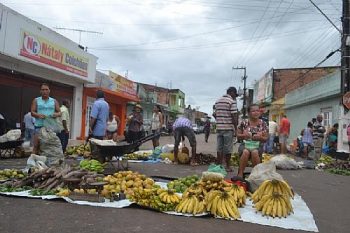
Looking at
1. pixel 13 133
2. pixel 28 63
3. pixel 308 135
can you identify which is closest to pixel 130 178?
pixel 13 133

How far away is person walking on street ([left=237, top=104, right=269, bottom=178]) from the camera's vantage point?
926cm

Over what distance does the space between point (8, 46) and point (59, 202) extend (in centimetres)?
1195

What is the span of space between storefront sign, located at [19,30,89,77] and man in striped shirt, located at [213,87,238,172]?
9.66 meters

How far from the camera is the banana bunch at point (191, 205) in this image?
6480mm

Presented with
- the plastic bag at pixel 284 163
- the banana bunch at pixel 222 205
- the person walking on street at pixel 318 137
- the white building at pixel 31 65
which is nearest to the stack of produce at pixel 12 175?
the banana bunch at pixel 222 205

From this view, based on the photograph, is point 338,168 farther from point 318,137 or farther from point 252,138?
point 252,138

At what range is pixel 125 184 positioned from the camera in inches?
302

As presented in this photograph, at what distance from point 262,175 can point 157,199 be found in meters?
2.02

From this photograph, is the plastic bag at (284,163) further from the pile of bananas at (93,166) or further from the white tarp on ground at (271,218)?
the white tarp on ground at (271,218)

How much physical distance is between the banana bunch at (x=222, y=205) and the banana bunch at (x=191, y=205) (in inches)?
4.1

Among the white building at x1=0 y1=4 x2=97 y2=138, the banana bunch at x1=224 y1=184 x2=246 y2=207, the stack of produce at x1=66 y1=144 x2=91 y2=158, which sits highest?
the white building at x1=0 y1=4 x2=97 y2=138

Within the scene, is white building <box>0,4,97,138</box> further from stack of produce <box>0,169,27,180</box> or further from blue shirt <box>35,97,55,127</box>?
stack of produce <box>0,169,27,180</box>

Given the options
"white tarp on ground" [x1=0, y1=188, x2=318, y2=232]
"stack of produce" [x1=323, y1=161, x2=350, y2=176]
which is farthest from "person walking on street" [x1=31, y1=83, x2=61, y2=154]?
"stack of produce" [x1=323, y1=161, x2=350, y2=176]

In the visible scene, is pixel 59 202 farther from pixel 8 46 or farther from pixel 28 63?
pixel 28 63
